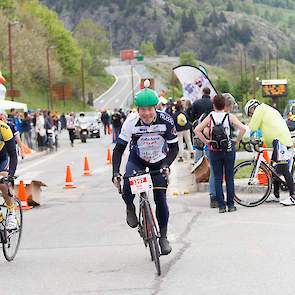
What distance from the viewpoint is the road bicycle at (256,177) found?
1072cm

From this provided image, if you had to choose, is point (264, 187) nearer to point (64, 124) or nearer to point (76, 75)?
point (64, 124)

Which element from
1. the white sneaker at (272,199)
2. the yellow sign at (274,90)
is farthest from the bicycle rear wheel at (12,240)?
the yellow sign at (274,90)

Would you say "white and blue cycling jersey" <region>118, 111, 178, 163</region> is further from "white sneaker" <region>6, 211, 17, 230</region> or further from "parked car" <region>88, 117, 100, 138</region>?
"parked car" <region>88, 117, 100, 138</region>

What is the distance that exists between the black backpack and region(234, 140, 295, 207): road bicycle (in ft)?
2.16

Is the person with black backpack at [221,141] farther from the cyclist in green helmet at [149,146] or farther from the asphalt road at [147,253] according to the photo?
the cyclist in green helmet at [149,146]

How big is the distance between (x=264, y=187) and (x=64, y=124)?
Answer: 52717 millimetres

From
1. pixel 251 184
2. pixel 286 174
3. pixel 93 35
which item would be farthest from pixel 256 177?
pixel 93 35

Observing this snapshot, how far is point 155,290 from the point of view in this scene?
588 cm

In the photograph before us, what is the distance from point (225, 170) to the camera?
10.2m

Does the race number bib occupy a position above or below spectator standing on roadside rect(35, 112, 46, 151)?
above

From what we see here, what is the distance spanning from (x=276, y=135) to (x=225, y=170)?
995mm

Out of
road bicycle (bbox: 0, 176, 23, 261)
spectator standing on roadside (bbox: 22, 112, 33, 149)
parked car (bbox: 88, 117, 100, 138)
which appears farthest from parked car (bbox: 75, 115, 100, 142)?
road bicycle (bbox: 0, 176, 23, 261)

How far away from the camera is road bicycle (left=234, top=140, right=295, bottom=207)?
10.7 meters

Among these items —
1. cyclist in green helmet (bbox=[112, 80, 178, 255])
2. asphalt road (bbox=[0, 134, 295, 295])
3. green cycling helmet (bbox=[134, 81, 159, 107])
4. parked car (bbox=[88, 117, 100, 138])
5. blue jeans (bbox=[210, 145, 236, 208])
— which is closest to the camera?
asphalt road (bbox=[0, 134, 295, 295])
